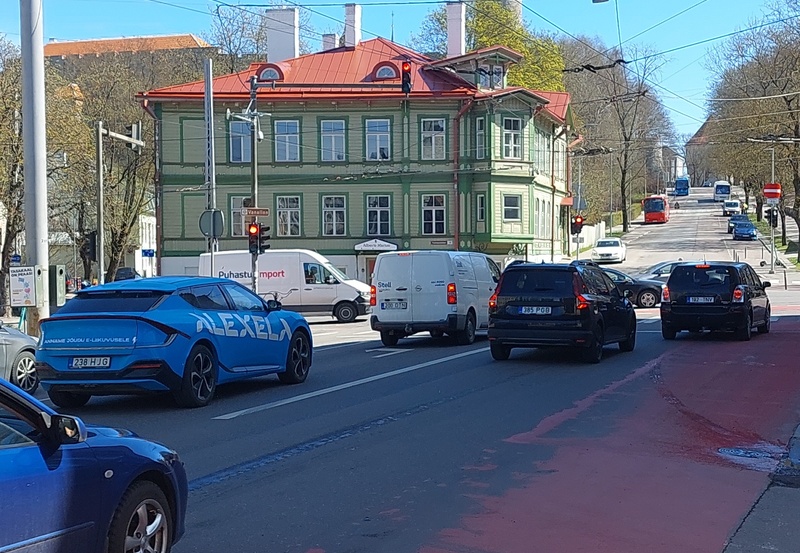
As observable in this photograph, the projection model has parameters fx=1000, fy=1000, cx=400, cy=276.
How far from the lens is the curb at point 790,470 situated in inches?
322

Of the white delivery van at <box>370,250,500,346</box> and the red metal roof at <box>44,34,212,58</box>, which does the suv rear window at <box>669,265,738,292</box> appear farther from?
the red metal roof at <box>44,34,212,58</box>

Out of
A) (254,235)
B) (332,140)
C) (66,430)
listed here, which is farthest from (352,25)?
(66,430)

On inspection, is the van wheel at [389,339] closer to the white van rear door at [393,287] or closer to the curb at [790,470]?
the white van rear door at [393,287]

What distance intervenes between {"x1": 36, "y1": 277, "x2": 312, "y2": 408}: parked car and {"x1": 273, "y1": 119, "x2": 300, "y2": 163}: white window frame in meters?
34.9

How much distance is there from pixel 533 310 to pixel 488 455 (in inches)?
304

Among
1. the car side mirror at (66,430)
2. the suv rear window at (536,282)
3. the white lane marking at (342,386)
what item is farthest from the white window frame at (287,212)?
the car side mirror at (66,430)

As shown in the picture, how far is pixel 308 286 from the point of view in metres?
33.6

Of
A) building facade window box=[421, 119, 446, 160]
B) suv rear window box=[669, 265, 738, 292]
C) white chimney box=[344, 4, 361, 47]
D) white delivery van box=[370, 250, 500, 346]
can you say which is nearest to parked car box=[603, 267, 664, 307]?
suv rear window box=[669, 265, 738, 292]

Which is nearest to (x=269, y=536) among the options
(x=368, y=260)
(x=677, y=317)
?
(x=677, y=317)

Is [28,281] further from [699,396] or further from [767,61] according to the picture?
[767,61]

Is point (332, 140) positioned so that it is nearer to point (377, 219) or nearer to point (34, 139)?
point (377, 219)

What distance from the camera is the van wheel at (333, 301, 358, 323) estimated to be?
33406 mm

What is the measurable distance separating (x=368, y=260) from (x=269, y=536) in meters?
41.0

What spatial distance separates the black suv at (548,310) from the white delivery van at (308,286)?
16.5 meters
